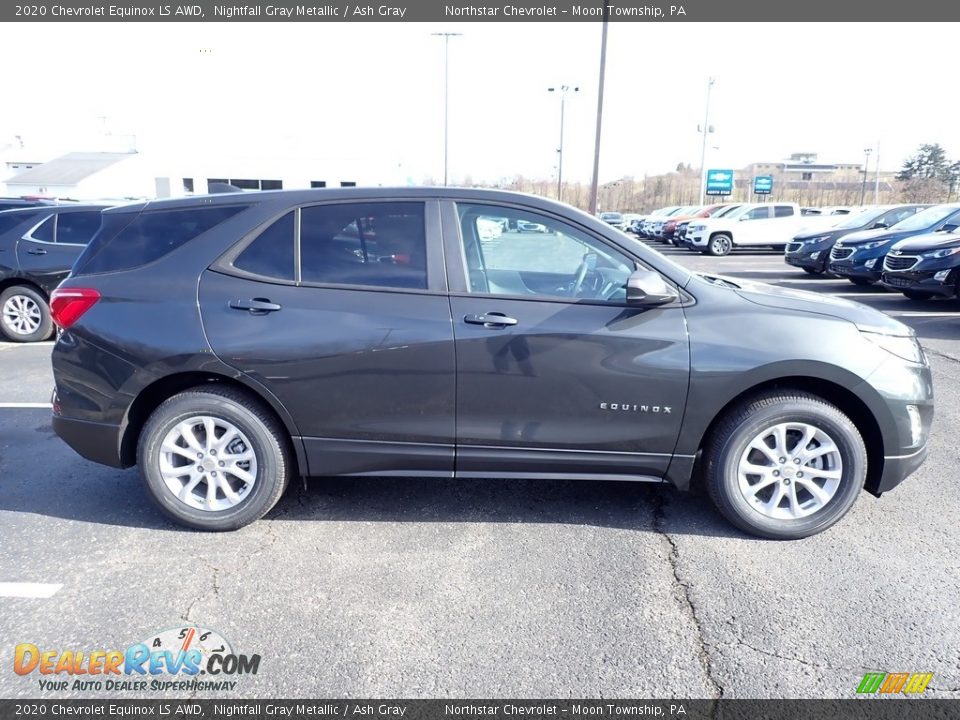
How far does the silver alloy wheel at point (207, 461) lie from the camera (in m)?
3.65

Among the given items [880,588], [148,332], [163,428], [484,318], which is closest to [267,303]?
[148,332]

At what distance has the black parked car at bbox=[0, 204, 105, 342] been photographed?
8734mm

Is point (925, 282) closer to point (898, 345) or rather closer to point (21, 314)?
point (898, 345)

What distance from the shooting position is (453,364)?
351cm

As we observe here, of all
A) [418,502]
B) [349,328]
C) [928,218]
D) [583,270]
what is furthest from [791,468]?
[928,218]

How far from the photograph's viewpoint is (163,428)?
3.62 meters

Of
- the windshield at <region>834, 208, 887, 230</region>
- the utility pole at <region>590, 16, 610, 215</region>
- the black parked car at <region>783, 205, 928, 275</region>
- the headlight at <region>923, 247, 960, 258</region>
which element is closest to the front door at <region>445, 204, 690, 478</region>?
the headlight at <region>923, 247, 960, 258</region>

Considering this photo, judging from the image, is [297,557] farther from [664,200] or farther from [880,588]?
[664,200]

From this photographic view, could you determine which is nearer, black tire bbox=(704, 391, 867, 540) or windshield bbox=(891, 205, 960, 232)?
black tire bbox=(704, 391, 867, 540)

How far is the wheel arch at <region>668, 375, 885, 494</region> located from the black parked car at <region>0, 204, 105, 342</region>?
8213 mm

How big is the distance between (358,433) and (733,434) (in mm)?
1944

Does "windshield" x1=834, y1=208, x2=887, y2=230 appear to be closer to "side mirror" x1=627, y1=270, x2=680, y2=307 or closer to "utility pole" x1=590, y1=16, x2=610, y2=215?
"utility pole" x1=590, y1=16, x2=610, y2=215

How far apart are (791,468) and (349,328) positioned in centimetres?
240

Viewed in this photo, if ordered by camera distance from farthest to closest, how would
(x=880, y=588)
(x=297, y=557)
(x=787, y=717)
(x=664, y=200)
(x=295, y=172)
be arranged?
1. (x=664, y=200)
2. (x=295, y=172)
3. (x=297, y=557)
4. (x=880, y=588)
5. (x=787, y=717)
